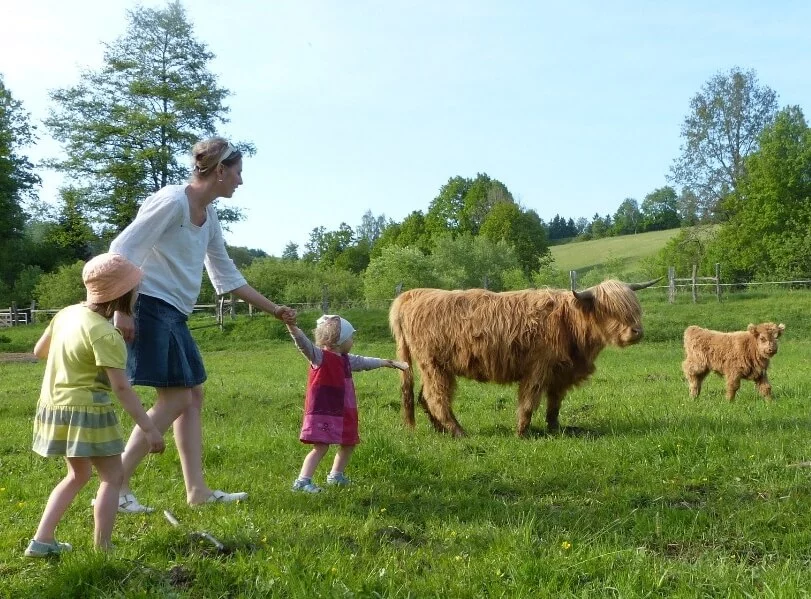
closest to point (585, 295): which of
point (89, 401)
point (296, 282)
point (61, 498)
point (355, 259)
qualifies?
point (89, 401)

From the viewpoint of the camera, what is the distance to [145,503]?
4598 mm

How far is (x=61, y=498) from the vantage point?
11.6ft

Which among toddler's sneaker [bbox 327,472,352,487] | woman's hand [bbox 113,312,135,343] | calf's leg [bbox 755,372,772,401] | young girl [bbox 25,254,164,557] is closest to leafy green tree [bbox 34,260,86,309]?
calf's leg [bbox 755,372,772,401]

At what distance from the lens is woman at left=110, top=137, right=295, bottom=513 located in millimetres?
4191

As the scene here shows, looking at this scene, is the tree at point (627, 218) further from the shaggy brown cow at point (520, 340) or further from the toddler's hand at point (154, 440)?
the toddler's hand at point (154, 440)

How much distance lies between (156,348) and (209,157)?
119 centimetres

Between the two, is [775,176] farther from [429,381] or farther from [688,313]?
[429,381]

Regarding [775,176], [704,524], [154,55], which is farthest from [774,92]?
[704,524]

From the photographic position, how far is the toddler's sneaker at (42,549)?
351 cm

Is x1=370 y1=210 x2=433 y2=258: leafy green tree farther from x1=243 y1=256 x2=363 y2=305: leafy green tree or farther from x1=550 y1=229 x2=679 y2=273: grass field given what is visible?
x1=243 y1=256 x2=363 y2=305: leafy green tree

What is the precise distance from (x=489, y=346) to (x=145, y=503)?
4169mm

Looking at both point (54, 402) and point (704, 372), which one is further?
point (704, 372)

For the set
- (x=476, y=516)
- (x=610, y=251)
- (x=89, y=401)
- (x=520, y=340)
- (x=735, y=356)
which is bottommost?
(x=476, y=516)

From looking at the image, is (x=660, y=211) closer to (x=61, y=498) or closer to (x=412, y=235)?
(x=412, y=235)
